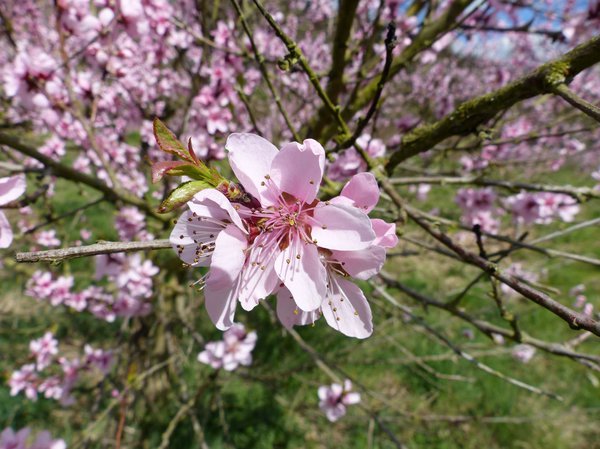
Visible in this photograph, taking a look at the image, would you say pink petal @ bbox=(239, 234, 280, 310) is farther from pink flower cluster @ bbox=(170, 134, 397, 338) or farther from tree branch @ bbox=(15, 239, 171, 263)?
tree branch @ bbox=(15, 239, 171, 263)

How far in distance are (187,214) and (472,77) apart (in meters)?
12.3

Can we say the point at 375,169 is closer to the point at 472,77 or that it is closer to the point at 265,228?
the point at 265,228

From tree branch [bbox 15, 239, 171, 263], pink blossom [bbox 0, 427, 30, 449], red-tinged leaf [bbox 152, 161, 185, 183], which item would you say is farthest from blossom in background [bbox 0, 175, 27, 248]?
pink blossom [bbox 0, 427, 30, 449]

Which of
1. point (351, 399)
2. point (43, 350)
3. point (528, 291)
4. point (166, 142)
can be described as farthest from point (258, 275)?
point (43, 350)

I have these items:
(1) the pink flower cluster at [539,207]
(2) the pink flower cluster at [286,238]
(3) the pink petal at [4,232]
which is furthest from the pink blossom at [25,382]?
(1) the pink flower cluster at [539,207]

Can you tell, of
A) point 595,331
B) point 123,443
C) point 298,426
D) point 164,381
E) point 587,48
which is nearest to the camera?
point 595,331

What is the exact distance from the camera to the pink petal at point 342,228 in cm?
72

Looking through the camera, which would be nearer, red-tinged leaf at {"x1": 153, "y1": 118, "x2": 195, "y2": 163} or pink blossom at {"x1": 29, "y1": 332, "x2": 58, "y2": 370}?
red-tinged leaf at {"x1": 153, "y1": 118, "x2": 195, "y2": 163}

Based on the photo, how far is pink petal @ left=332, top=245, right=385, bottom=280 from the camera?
0.77m

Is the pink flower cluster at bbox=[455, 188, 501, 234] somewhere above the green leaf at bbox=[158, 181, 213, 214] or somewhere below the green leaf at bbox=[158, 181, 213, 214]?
below

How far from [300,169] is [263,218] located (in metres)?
0.14

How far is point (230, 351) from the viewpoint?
99.4 inches

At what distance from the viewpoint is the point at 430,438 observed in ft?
9.94

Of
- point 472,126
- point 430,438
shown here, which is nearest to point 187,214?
point 472,126
